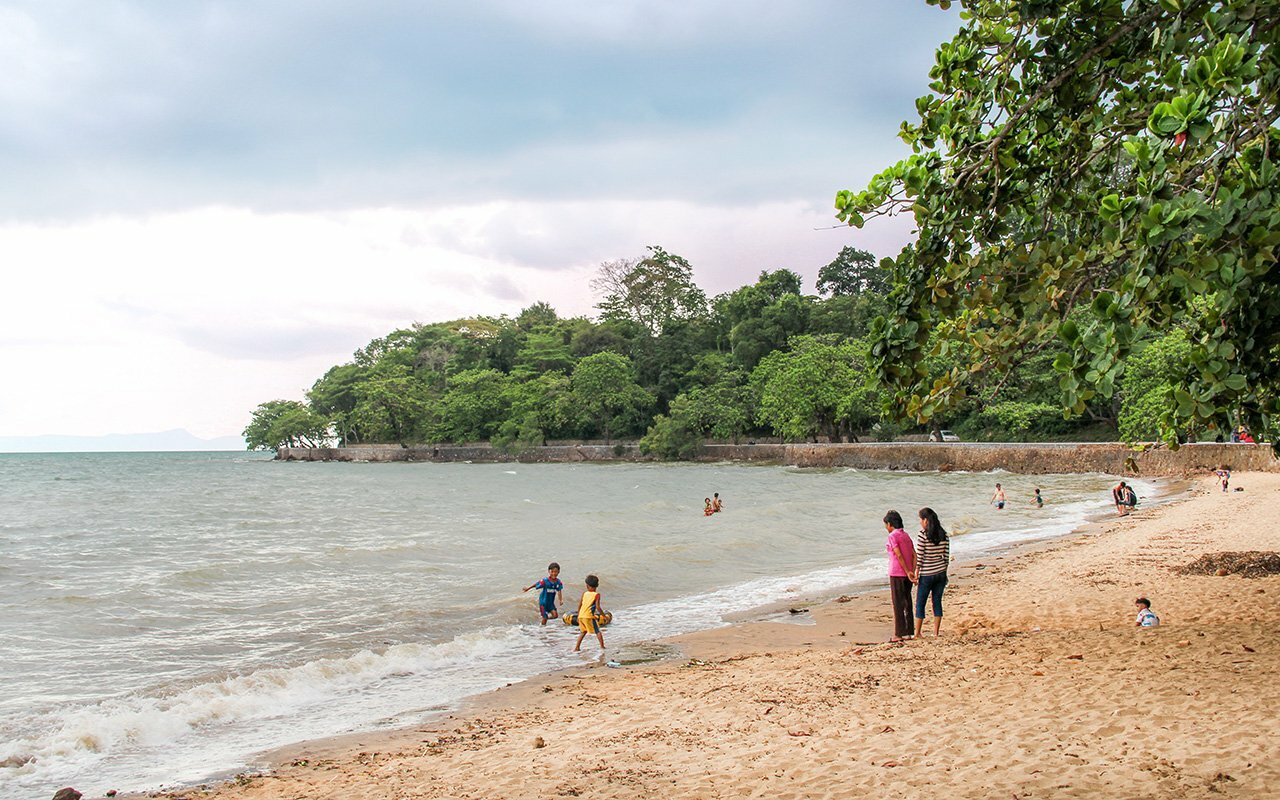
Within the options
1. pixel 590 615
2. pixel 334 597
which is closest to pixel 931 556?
pixel 590 615

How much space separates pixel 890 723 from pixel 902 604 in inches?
134

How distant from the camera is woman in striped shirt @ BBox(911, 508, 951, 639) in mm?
8805

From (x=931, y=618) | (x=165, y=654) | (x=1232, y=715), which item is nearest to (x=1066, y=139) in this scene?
(x=1232, y=715)

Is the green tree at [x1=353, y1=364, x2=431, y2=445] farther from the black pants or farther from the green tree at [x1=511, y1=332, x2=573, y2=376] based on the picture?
the black pants

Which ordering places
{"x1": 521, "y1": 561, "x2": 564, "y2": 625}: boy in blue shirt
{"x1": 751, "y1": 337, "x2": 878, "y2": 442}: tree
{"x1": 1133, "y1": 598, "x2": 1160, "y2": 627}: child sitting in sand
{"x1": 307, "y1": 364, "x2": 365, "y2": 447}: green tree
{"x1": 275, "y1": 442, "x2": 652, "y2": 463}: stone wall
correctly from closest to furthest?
{"x1": 1133, "y1": 598, "x2": 1160, "y2": 627}: child sitting in sand
{"x1": 521, "y1": 561, "x2": 564, "y2": 625}: boy in blue shirt
{"x1": 751, "y1": 337, "x2": 878, "y2": 442}: tree
{"x1": 275, "y1": 442, "x2": 652, "y2": 463}: stone wall
{"x1": 307, "y1": 364, "x2": 365, "y2": 447}: green tree

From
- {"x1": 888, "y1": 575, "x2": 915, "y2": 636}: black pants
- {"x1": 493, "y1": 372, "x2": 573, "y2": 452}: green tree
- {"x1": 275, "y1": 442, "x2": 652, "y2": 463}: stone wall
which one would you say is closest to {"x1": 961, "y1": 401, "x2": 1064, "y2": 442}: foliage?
{"x1": 275, "y1": 442, "x2": 652, "y2": 463}: stone wall

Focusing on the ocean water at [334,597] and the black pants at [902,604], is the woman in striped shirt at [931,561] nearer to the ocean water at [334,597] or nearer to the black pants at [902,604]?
the black pants at [902,604]

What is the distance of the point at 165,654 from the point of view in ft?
34.3

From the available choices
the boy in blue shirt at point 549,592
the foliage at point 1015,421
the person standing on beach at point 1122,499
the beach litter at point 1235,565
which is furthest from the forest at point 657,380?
the boy in blue shirt at point 549,592

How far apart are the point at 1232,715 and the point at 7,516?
39.6m

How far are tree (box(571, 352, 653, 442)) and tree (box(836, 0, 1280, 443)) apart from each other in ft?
223

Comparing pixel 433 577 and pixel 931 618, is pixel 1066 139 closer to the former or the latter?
pixel 931 618

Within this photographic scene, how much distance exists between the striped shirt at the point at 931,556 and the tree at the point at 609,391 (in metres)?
65.1

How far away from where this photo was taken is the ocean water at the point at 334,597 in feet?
24.7
